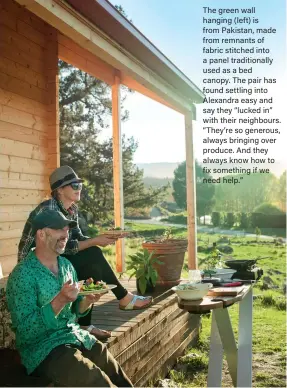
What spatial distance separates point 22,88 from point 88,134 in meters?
9.96

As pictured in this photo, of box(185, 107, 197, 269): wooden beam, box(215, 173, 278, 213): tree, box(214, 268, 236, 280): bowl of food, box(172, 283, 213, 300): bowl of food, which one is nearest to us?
box(172, 283, 213, 300): bowl of food

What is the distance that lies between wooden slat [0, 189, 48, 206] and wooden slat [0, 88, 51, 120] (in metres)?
0.95

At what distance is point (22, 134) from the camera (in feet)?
19.4

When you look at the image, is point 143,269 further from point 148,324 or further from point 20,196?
point 20,196

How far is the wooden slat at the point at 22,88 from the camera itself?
5.60 meters

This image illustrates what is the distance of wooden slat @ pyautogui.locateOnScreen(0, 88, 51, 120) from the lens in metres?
5.58

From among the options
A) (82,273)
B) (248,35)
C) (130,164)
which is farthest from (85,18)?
(130,164)

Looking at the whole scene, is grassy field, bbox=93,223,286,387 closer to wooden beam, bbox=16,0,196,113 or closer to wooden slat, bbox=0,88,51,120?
wooden beam, bbox=16,0,196,113

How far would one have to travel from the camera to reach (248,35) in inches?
202

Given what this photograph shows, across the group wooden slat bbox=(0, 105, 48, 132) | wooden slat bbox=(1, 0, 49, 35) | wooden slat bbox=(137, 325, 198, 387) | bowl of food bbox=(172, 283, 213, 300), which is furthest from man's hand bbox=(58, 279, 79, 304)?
wooden slat bbox=(1, 0, 49, 35)

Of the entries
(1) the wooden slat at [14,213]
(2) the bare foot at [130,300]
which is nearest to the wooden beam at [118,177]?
(1) the wooden slat at [14,213]

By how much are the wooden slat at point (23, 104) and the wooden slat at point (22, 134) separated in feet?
0.72

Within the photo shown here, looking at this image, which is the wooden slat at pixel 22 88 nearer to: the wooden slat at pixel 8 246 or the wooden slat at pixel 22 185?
the wooden slat at pixel 22 185

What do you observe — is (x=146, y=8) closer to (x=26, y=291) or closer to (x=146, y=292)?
(x=146, y=292)
